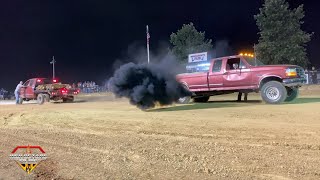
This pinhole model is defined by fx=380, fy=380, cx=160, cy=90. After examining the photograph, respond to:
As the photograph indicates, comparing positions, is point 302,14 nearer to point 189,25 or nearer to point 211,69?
point 189,25

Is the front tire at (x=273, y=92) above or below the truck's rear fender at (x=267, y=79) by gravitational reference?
below

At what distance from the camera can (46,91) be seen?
87.6 feet

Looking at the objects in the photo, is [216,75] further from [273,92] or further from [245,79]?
[273,92]

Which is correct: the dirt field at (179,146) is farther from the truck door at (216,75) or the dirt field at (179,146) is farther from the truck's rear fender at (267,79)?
the truck door at (216,75)

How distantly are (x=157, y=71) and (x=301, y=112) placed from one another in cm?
576

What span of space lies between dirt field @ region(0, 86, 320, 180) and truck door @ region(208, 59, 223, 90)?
4.10 meters

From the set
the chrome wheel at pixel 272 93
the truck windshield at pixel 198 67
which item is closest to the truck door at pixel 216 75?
the truck windshield at pixel 198 67

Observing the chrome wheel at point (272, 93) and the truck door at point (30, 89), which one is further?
the truck door at point (30, 89)

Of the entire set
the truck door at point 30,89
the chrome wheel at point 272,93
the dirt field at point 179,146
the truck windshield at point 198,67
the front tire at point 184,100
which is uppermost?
the truck windshield at point 198,67

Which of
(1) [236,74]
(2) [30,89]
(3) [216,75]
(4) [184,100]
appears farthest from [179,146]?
(2) [30,89]

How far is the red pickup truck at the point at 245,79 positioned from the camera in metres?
14.7

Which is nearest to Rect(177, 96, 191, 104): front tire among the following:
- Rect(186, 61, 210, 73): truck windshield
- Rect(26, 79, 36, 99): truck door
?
Rect(186, 61, 210, 73): truck windshield

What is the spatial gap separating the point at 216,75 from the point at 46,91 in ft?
48.6

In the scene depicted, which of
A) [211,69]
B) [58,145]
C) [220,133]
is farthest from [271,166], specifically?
[211,69]
